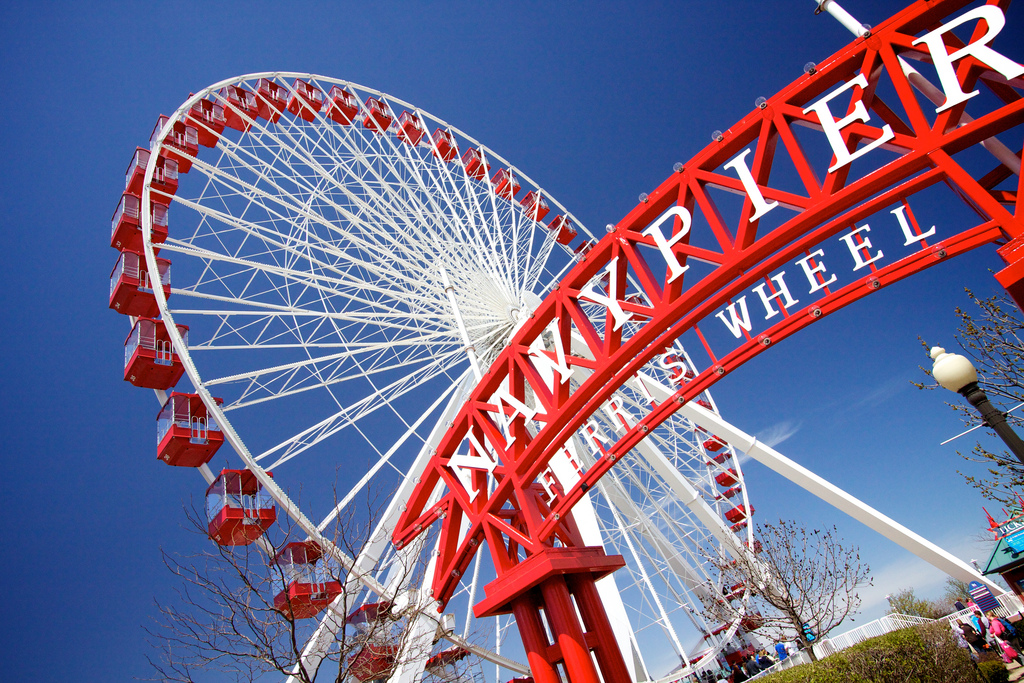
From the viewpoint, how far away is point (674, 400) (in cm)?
709

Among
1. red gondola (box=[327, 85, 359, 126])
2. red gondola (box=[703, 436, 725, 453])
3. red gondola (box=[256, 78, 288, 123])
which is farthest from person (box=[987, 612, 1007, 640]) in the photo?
red gondola (box=[256, 78, 288, 123])

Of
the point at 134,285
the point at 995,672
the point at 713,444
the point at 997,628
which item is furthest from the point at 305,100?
the point at 995,672

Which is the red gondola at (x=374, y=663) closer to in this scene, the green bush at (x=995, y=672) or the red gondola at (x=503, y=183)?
the green bush at (x=995, y=672)

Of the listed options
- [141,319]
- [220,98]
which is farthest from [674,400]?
[220,98]

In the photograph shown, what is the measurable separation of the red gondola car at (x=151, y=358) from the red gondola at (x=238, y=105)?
6.11 meters

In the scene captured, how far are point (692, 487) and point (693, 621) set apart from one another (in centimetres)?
455

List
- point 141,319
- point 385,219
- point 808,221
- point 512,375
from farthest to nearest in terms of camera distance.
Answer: point 385,219 → point 141,319 → point 512,375 → point 808,221

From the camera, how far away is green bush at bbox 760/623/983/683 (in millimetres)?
9234

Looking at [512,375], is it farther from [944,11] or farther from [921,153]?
[944,11]

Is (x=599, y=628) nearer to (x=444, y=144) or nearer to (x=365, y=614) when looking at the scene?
(x=365, y=614)

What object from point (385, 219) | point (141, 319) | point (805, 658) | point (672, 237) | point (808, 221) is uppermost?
point (385, 219)

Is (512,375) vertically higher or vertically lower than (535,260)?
lower

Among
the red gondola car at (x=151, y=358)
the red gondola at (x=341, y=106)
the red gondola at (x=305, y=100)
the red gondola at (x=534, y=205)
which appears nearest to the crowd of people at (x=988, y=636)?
the red gondola at (x=534, y=205)

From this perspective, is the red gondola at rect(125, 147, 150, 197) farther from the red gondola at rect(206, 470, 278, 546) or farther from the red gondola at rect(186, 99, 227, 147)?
the red gondola at rect(206, 470, 278, 546)
